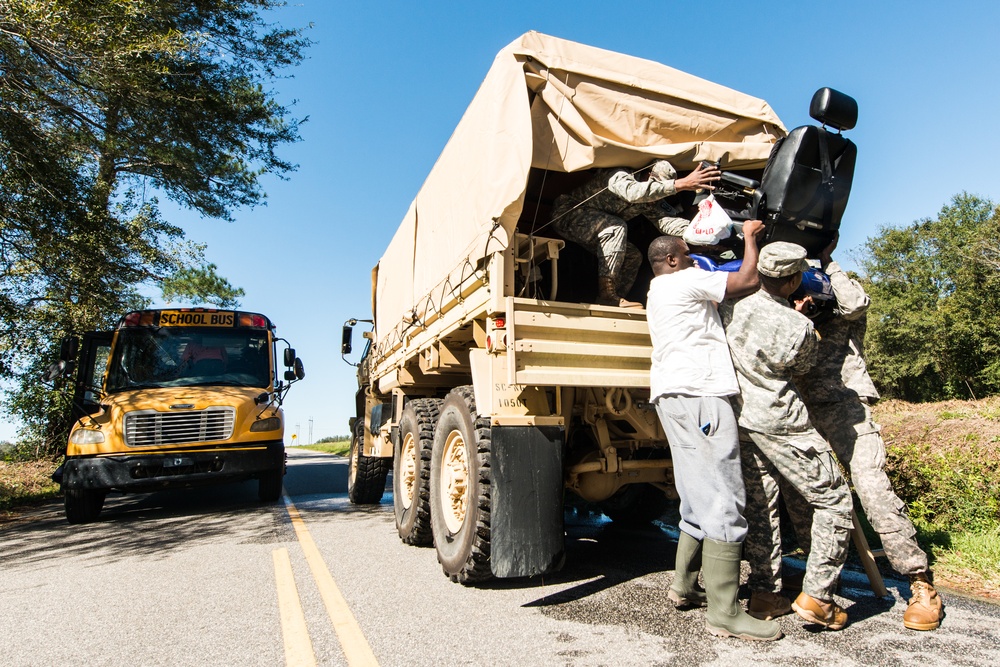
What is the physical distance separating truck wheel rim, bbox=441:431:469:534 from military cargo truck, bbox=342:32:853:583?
1cm

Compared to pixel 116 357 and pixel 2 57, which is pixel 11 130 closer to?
pixel 2 57

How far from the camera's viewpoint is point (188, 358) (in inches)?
344

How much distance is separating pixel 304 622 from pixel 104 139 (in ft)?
29.1

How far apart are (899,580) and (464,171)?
161 inches

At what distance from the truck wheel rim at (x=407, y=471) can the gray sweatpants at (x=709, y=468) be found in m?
2.69

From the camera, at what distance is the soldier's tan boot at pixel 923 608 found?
293cm

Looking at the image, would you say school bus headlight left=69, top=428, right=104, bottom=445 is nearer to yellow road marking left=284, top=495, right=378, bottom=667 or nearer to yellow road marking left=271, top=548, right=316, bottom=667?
yellow road marking left=284, top=495, right=378, bottom=667

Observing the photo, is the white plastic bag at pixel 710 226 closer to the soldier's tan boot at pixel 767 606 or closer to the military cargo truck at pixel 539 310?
the military cargo truck at pixel 539 310

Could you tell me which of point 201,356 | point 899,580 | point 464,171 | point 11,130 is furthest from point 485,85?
point 11,130

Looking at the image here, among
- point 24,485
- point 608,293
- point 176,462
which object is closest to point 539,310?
point 608,293

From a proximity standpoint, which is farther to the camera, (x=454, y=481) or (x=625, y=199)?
(x=454, y=481)

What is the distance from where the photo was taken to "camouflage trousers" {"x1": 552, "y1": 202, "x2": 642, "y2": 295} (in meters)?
4.02

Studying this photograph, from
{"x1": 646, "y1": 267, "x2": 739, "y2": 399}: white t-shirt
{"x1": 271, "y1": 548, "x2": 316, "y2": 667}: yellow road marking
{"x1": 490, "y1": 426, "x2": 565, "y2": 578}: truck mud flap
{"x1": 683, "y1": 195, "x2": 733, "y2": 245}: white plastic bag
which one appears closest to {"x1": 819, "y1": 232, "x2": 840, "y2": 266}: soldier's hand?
{"x1": 683, "y1": 195, "x2": 733, "y2": 245}: white plastic bag

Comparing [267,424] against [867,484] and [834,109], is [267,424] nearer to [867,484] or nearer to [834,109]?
[867,484]
